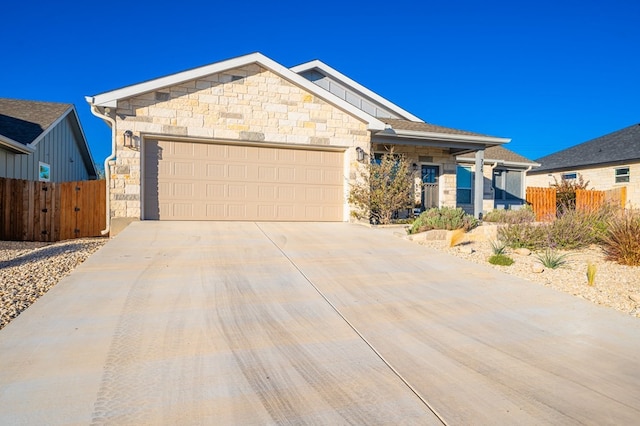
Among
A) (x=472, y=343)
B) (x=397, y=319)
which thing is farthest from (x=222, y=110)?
(x=472, y=343)

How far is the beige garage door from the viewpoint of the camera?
946 centimetres

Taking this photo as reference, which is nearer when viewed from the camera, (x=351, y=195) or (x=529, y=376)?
(x=529, y=376)

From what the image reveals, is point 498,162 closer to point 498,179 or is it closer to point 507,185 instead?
point 498,179

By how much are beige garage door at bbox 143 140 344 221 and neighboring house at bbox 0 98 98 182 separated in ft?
15.8

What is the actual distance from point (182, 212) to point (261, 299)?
6132 mm

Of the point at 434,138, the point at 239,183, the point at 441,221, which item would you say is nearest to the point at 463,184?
the point at 434,138

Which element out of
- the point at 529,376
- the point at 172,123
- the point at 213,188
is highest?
the point at 172,123

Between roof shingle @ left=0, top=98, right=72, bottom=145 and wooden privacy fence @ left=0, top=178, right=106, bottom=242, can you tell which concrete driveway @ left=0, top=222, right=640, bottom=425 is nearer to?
wooden privacy fence @ left=0, top=178, right=106, bottom=242

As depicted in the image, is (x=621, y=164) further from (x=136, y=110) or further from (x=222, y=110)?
(x=136, y=110)

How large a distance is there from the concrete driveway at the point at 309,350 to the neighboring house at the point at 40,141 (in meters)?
9.19

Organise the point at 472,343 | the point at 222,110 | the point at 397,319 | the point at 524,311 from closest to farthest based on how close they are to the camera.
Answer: the point at 472,343
the point at 397,319
the point at 524,311
the point at 222,110

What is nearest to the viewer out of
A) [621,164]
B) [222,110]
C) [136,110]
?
[136,110]

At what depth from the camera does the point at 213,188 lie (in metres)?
9.75

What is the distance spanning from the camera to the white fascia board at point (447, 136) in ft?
39.2
